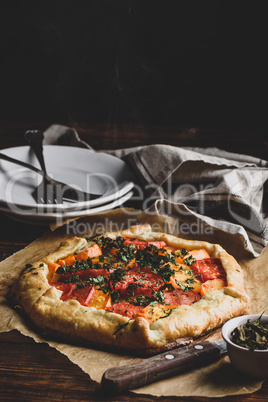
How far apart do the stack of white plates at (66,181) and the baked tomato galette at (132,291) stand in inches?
10.6

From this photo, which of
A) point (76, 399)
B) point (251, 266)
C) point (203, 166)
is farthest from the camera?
point (203, 166)

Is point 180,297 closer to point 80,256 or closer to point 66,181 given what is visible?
point 80,256

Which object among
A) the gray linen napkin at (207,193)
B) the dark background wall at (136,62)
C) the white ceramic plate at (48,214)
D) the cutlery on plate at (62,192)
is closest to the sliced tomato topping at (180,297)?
the gray linen napkin at (207,193)

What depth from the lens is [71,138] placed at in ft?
16.3

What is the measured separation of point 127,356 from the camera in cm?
252

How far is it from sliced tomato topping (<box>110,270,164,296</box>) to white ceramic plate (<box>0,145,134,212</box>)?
87 cm

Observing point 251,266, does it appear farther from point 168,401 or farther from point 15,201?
point 15,201

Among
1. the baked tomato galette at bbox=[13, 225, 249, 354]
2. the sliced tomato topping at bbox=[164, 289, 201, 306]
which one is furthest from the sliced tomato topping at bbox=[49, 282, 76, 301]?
the sliced tomato topping at bbox=[164, 289, 201, 306]

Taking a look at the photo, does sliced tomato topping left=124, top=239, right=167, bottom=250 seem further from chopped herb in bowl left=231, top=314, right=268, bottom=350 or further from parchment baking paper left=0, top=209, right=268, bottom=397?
chopped herb in bowl left=231, top=314, right=268, bottom=350

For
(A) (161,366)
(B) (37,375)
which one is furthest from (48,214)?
(A) (161,366)

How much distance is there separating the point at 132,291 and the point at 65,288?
1.30 ft

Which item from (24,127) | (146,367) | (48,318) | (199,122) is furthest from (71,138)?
(146,367)

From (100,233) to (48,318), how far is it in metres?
1.31

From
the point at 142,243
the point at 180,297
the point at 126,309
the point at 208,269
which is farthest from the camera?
the point at 142,243
